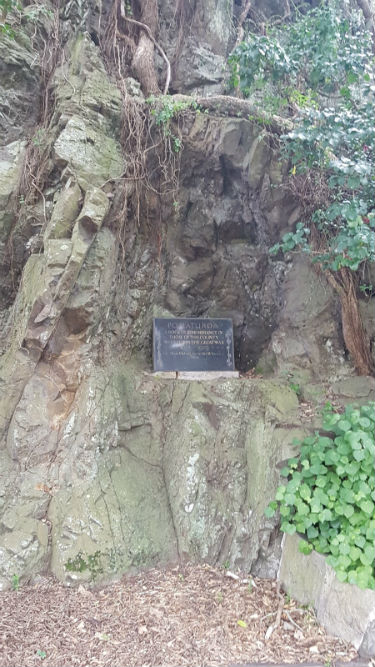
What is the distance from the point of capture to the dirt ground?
2.36 meters

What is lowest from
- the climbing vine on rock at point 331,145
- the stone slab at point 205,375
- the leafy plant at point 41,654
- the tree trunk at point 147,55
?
the leafy plant at point 41,654

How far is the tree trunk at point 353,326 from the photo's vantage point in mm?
4285

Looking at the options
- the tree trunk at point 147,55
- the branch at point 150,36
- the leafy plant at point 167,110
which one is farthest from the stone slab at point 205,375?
the branch at point 150,36

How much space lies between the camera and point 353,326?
4.31 metres

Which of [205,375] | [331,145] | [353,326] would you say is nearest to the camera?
[331,145]

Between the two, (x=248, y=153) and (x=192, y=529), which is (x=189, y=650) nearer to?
(x=192, y=529)

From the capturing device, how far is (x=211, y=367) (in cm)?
455

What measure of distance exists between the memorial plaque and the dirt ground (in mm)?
2005

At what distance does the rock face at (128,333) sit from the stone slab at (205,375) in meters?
0.25

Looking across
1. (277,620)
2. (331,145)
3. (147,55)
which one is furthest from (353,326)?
(147,55)

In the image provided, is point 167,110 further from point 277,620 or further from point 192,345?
point 277,620

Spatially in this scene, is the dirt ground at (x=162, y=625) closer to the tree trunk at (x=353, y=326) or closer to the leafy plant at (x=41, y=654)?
the leafy plant at (x=41, y=654)

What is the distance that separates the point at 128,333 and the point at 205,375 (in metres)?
0.93

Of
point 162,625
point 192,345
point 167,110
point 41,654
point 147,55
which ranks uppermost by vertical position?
point 147,55
